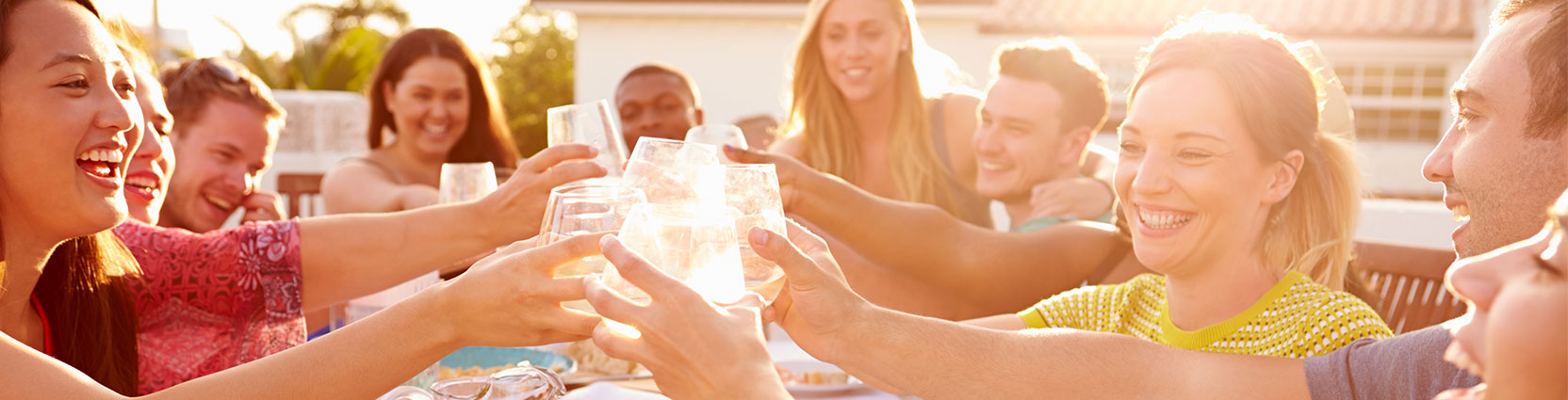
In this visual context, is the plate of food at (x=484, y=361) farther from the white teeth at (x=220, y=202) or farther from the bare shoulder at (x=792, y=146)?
the bare shoulder at (x=792, y=146)

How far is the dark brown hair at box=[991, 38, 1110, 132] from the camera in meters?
4.48

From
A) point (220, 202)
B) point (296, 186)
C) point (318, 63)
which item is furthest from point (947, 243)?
point (318, 63)

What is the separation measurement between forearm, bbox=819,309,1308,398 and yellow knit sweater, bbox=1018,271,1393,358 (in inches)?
13.6

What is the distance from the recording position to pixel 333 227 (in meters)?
3.15

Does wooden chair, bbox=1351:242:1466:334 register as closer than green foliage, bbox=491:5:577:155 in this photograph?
Yes

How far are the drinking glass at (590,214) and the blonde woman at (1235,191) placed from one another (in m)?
1.35

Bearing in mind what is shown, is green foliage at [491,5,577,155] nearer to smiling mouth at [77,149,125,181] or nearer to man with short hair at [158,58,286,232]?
man with short hair at [158,58,286,232]

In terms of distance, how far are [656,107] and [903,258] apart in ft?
10.5

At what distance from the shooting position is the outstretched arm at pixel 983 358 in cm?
213

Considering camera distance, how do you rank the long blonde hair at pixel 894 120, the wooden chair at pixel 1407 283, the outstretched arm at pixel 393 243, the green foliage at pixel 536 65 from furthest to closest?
1. the green foliage at pixel 536 65
2. the long blonde hair at pixel 894 120
3. the wooden chair at pixel 1407 283
4. the outstretched arm at pixel 393 243

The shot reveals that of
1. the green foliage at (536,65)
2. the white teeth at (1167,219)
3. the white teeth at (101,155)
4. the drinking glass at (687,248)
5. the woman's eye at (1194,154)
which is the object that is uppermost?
the woman's eye at (1194,154)

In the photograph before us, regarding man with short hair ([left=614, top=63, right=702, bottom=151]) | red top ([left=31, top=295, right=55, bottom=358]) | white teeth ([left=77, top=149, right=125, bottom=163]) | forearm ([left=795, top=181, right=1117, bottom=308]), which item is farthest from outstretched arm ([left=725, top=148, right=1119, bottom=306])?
man with short hair ([left=614, top=63, right=702, bottom=151])

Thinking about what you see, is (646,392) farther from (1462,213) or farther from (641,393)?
(1462,213)

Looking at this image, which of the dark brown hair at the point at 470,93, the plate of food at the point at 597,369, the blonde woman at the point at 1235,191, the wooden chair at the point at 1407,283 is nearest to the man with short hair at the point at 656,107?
the dark brown hair at the point at 470,93
